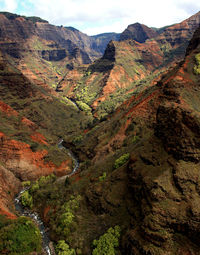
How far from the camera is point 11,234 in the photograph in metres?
42.3

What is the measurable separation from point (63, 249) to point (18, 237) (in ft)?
31.3

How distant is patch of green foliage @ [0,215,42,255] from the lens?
40.6 metres

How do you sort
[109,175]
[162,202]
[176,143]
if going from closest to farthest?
[162,202] → [176,143] → [109,175]

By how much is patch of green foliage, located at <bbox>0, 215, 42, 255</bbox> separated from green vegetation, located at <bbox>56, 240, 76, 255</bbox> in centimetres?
467

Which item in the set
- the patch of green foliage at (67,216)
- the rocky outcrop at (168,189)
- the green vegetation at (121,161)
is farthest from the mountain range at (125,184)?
the green vegetation at (121,161)

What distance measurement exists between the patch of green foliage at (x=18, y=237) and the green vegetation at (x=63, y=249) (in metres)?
4.67

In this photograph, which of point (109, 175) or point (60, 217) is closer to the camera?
point (60, 217)

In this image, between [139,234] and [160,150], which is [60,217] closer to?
[139,234]

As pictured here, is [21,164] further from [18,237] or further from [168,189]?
[168,189]

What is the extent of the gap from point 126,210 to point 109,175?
38.8ft

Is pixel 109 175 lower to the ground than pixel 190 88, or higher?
lower

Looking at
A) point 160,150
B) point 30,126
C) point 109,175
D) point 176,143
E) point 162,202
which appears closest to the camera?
point 162,202

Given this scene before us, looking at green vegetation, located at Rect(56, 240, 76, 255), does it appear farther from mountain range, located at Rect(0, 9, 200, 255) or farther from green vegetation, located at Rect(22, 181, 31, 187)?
green vegetation, located at Rect(22, 181, 31, 187)

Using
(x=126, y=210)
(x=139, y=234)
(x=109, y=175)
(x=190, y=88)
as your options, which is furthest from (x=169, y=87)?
(x=139, y=234)
